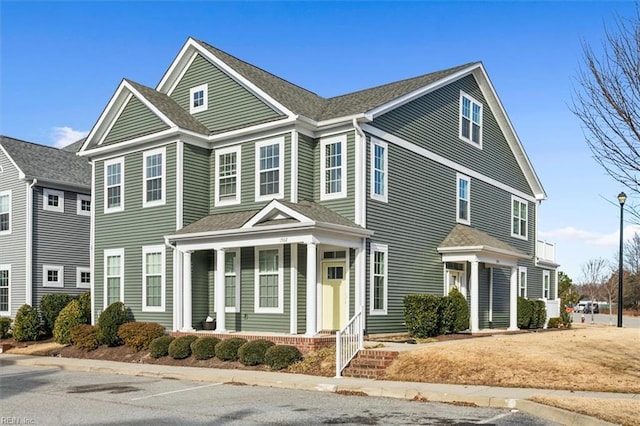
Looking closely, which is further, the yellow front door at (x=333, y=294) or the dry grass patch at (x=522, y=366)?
the yellow front door at (x=333, y=294)

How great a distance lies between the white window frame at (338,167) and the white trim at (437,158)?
0.94m

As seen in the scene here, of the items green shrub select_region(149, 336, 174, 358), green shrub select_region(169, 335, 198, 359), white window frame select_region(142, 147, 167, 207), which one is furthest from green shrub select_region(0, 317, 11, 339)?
green shrub select_region(169, 335, 198, 359)

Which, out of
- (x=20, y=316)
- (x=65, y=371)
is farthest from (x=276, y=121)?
(x=20, y=316)

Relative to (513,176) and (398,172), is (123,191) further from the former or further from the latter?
(513,176)

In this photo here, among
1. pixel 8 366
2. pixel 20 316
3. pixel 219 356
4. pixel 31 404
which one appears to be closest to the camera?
pixel 31 404

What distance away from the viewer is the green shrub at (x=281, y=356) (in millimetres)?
17734

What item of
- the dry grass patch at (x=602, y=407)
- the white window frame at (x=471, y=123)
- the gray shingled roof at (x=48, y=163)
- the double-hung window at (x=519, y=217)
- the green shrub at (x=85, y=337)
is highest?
the white window frame at (x=471, y=123)

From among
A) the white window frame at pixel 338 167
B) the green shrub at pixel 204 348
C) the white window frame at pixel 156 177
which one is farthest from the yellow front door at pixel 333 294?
the white window frame at pixel 156 177

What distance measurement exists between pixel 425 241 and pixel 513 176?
9731 mm

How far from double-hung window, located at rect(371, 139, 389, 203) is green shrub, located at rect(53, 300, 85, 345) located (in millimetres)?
12398

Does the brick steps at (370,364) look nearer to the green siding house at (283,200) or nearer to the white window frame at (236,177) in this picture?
the green siding house at (283,200)

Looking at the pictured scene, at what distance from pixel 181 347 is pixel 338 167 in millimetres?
7232

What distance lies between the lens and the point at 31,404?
12992 millimetres

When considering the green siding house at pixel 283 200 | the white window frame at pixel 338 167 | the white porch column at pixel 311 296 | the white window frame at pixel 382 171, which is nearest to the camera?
the white porch column at pixel 311 296
